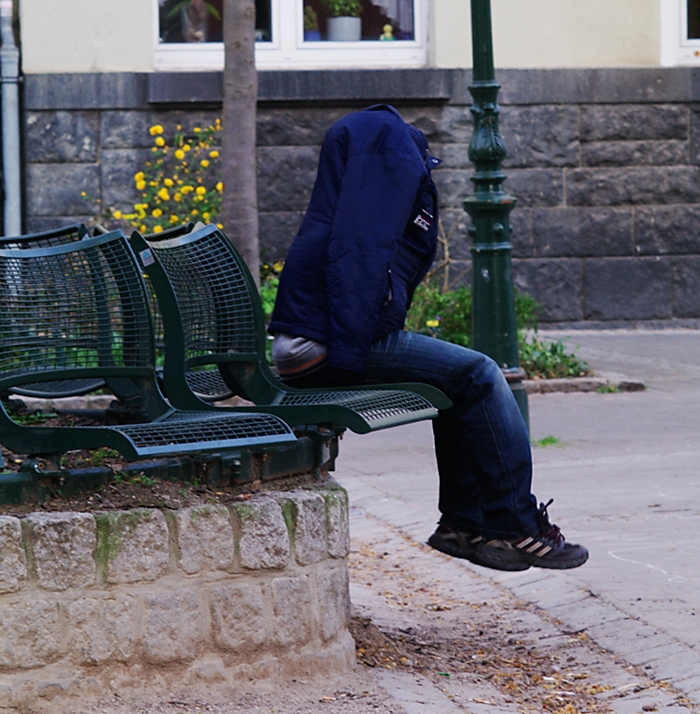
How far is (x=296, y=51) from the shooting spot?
11.6 m

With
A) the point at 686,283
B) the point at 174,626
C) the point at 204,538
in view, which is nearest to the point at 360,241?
the point at 204,538

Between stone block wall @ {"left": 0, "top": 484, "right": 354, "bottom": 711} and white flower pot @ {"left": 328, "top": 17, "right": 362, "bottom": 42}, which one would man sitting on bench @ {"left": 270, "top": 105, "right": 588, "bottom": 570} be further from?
white flower pot @ {"left": 328, "top": 17, "right": 362, "bottom": 42}

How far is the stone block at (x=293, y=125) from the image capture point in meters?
11.2

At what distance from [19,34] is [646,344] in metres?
6.28

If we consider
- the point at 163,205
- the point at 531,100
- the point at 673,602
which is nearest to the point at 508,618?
the point at 673,602

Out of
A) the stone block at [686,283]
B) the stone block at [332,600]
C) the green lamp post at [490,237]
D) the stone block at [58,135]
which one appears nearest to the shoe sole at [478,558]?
the stone block at [332,600]

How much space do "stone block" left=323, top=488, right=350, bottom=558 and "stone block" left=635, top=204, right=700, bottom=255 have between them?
880 centimetres

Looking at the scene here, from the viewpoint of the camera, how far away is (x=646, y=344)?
36.4 feet

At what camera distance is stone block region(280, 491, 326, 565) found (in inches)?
132

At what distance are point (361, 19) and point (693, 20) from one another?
329 cm

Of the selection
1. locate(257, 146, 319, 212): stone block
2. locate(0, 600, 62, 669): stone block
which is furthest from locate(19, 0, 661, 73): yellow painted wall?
locate(0, 600, 62, 669): stone block

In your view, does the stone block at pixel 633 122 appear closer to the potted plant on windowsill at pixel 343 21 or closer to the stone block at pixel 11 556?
the potted plant on windowsill at pixel 343 21

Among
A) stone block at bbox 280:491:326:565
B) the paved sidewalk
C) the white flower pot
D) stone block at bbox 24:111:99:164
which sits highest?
the white flower pot

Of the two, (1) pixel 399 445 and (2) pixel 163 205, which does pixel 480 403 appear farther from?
(2) pixel 163 205
